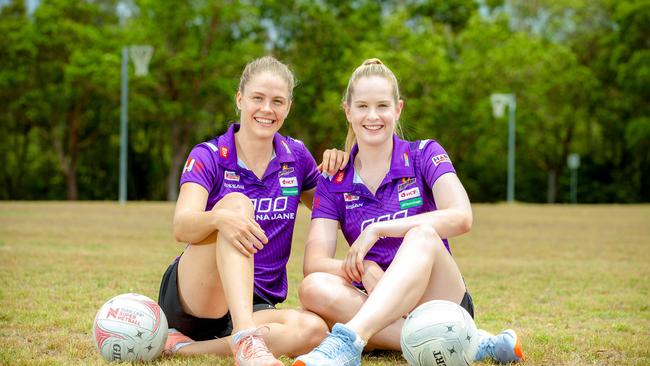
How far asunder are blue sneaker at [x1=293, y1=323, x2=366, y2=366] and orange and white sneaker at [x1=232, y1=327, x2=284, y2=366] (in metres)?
0.18

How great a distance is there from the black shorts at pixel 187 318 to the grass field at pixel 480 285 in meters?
0.24

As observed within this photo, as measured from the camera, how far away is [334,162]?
5.12 metres

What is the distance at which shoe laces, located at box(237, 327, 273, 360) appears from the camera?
13.8 ft

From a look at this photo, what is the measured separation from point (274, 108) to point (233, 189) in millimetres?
570

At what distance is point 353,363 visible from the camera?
4215mm

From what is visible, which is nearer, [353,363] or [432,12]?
[353,363]

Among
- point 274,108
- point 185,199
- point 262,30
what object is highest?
point 262,30

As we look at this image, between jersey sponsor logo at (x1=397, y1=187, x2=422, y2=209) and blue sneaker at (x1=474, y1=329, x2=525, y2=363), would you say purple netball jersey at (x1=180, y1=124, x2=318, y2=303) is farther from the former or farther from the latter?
blue sneaker at (x1=474, y1=329, x2=525, y2=363)

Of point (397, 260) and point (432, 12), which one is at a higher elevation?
point (432, 12)

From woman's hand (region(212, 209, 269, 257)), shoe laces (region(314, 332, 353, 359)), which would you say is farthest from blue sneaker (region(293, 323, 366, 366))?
woman's hand (region(212, 209, 269, 257))

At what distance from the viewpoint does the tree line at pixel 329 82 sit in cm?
4094

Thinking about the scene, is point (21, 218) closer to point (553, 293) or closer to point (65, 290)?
point (65, 290)

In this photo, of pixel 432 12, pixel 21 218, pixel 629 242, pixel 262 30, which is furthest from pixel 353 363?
pixel 432 12

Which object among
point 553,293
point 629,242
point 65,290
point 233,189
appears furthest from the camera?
point 629,242
